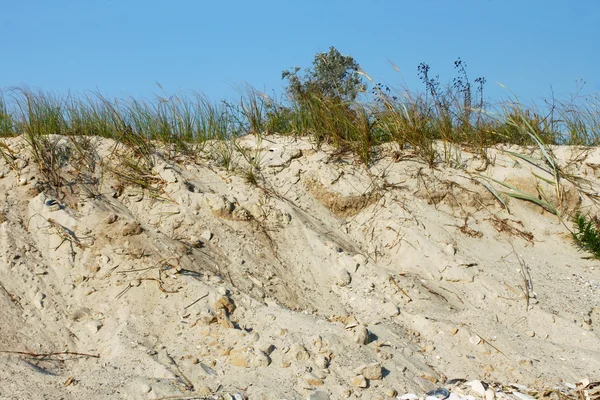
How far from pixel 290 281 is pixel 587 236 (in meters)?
2.80

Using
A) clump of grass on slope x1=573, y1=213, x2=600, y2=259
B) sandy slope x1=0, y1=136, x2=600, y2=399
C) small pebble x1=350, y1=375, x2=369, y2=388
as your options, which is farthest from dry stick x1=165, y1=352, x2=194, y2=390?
clump of grass on slope x1=573, y1=213, x2=600, y2=259

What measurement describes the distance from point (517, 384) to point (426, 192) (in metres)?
2.53

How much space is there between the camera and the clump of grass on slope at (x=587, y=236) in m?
6.14

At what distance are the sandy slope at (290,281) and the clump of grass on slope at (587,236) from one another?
12 cm

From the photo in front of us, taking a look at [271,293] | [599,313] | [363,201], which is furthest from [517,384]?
[363,201]

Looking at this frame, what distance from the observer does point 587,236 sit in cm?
614

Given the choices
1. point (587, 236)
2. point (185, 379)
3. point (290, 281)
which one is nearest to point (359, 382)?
point (185, 379)

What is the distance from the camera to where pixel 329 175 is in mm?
6512

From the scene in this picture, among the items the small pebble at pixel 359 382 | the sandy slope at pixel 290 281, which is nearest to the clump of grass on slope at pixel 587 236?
the sandy slope at pixel 290 281

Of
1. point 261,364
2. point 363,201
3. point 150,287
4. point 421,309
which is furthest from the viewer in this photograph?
point 363,201

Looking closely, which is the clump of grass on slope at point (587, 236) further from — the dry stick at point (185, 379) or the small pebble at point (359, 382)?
the dry stick at point (185, 379)

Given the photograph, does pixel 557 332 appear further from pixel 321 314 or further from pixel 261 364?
pixel 261 364

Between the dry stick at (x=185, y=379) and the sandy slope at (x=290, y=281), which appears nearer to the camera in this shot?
the dry stick at (x=185, y=379)

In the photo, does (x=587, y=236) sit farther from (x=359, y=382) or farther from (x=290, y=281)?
(x=359, y=382)
